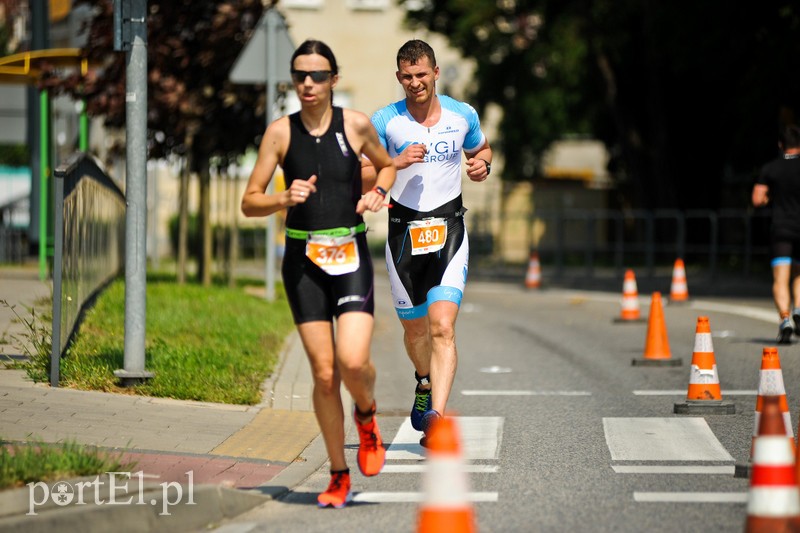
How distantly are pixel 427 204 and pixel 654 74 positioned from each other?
29.2 m

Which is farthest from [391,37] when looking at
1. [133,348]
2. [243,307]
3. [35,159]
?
[133,348]

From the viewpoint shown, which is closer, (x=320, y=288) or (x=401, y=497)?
(x=320, y=288)

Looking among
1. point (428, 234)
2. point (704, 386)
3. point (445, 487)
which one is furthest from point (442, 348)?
point (445, 487)

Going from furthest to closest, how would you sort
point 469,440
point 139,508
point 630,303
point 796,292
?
point 630,303
point 796,292
point 469,440
point 139,508

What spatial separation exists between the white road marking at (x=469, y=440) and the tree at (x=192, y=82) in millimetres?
11511

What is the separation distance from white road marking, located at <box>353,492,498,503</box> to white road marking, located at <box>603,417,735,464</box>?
4.18 feet

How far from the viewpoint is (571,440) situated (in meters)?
8.74

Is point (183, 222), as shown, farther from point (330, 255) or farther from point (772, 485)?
point (772, 485)

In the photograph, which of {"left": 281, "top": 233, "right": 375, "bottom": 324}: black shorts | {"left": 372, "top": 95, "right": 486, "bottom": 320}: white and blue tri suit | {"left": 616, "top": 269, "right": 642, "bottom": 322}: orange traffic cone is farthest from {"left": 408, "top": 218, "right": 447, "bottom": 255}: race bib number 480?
{"left": 616, "top": 269, "right": 642, "bottom": 322}: orange traffic cone

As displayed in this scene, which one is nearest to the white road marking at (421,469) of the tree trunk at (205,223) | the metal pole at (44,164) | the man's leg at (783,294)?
the man's leg at (783,294)

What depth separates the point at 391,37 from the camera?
54.1 meters

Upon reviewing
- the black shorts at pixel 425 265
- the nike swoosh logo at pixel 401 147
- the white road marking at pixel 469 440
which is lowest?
the white road marking at pixel 469 440

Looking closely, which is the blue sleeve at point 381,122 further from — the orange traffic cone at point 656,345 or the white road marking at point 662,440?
the orange traffic cone at point 656,345

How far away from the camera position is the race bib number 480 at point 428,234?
8.50 meters
